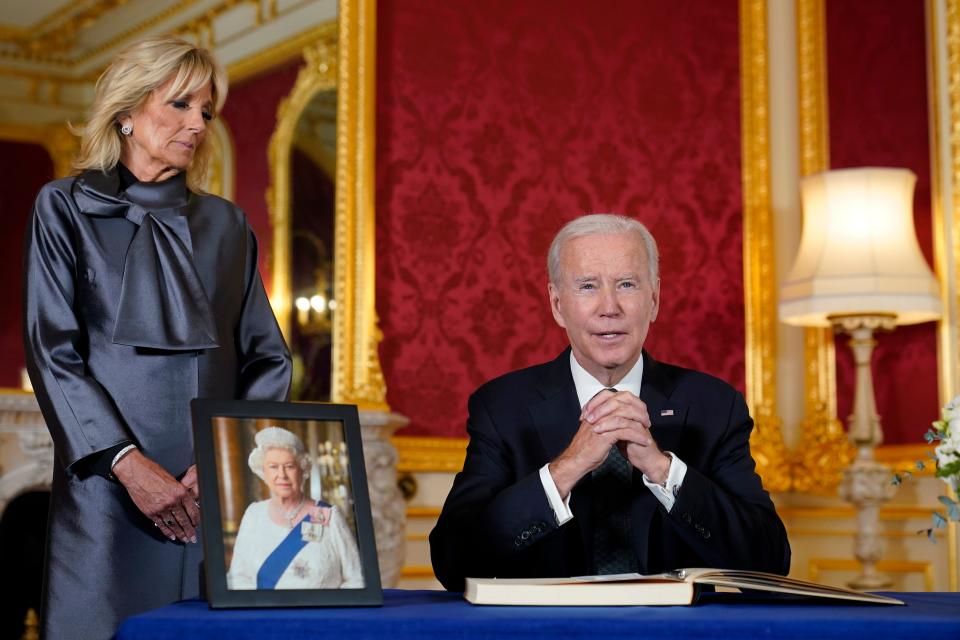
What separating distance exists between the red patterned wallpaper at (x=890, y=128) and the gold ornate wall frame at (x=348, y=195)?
1.88m

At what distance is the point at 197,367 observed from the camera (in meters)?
1.91

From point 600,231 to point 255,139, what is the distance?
2.35 meters

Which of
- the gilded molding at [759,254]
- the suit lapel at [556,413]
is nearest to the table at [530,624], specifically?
the suit lapel at [556,413]

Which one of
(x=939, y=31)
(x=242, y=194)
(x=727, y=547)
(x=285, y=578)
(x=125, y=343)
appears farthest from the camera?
(x=939, y=31)

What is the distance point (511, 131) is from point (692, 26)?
94 centimetres

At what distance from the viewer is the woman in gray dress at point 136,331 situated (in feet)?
5.87

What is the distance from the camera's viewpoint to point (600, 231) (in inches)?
74.8

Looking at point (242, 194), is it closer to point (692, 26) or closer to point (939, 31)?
point (692, 26)

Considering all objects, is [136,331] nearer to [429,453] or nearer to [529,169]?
[429,453]

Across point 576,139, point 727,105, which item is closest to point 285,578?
point 576,139

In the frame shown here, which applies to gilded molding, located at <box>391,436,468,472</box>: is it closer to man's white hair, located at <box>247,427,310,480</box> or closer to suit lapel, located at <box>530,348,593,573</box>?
suit lapel, located at <box>530,348,593,573</box>

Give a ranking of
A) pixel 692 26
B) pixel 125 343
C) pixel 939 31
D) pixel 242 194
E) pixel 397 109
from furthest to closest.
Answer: pixel 692 26 < pixel 939 31 < pixel 397 109 < pixel 242 194 < pixel 125 343

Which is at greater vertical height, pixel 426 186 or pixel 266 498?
pixel 426 186

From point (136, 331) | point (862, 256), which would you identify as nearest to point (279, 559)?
point (136, 331)
